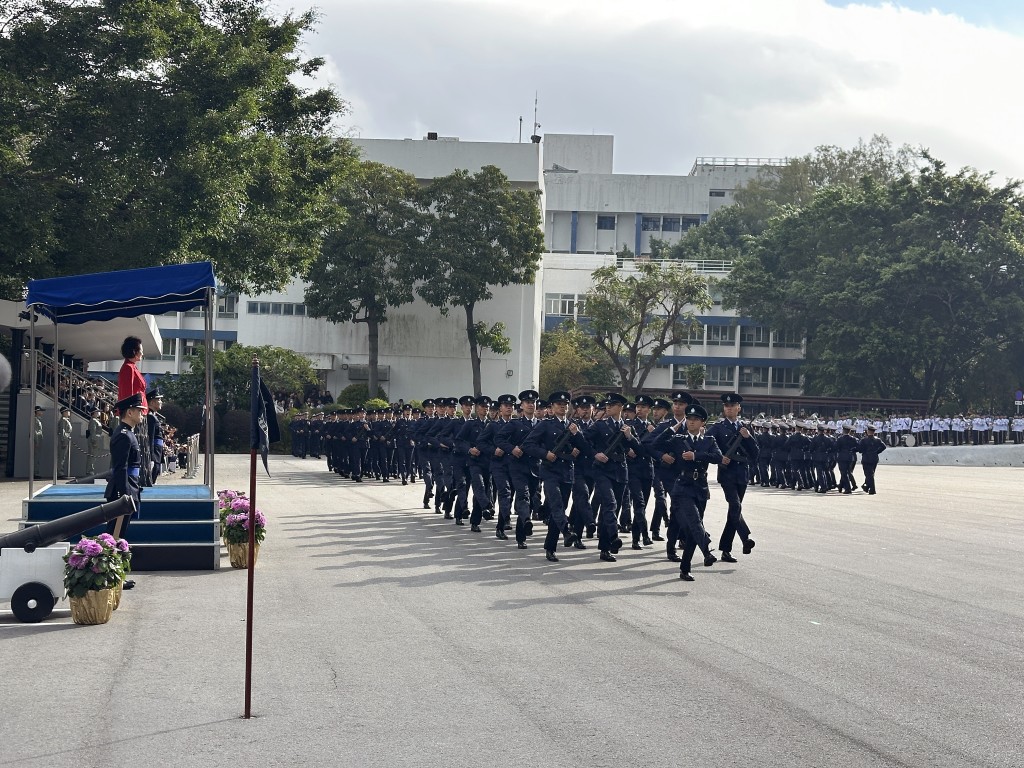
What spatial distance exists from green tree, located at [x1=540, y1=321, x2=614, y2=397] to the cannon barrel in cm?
6223

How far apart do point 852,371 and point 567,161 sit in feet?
175

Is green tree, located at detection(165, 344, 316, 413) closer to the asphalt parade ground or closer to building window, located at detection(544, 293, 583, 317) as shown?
building window, located at detection(544, 293, 583, 317)

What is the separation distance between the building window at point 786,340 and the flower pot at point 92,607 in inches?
3033

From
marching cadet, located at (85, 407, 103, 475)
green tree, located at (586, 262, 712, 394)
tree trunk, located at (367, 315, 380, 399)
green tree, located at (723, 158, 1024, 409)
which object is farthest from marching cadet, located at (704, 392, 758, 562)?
green tree, located at (723, 158, 1024, 409)

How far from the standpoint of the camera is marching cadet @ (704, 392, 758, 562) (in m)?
14.5

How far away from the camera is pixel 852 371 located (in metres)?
70.2

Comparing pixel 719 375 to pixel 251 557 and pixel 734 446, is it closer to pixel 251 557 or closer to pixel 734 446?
pixel 734 446

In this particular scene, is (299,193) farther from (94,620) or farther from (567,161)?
(567,161)

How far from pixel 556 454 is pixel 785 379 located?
7305 centimetres

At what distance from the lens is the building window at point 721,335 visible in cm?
8538

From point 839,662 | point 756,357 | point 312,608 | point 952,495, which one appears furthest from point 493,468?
point 756,357

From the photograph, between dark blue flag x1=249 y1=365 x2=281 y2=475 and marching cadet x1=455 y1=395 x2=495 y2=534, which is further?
marching cadet x1=455 y1=395 x2=495 y2=534

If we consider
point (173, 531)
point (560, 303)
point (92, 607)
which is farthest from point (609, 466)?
point (560, 303)

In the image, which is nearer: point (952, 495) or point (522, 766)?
point (522, 766)
